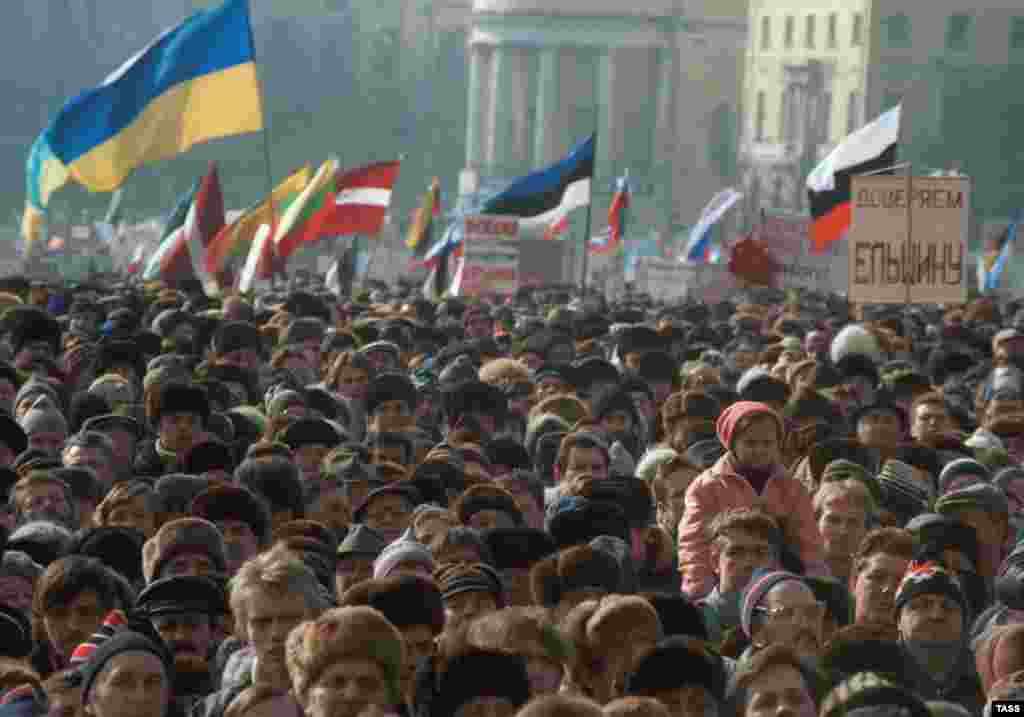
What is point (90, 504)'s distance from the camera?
500 inches

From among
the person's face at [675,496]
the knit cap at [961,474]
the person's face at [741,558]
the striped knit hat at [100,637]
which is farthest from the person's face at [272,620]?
the knit cap at [961,474]

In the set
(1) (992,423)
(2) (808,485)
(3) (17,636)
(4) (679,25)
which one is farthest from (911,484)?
(4) (679,25)

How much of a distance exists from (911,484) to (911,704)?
218 inches

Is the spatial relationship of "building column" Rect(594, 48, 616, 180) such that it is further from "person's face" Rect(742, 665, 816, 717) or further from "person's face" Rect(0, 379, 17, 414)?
"person's face" Rect(742, 665, 816, 717)

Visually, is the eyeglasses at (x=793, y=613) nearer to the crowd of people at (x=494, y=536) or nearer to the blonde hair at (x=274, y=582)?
the crowd of people at (x=494, y=536)

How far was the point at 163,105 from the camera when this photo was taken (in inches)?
958

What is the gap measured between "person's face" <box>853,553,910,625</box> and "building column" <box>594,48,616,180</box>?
10626 centimetres

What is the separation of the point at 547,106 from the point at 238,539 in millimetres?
106089

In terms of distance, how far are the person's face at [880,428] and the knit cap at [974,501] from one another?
87.8 inches

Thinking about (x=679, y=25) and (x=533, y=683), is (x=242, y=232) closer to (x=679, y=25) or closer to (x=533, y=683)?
(x=533, y=683)

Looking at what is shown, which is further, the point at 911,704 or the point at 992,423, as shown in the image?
the point at 992,423

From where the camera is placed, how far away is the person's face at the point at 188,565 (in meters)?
10.6

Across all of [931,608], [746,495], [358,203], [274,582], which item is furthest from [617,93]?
[274,582]

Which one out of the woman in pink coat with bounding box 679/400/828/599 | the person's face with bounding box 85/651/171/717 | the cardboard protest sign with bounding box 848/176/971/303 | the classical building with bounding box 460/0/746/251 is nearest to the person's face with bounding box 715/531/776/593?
the woman in pink coat with bounding box 679/400/828/599
